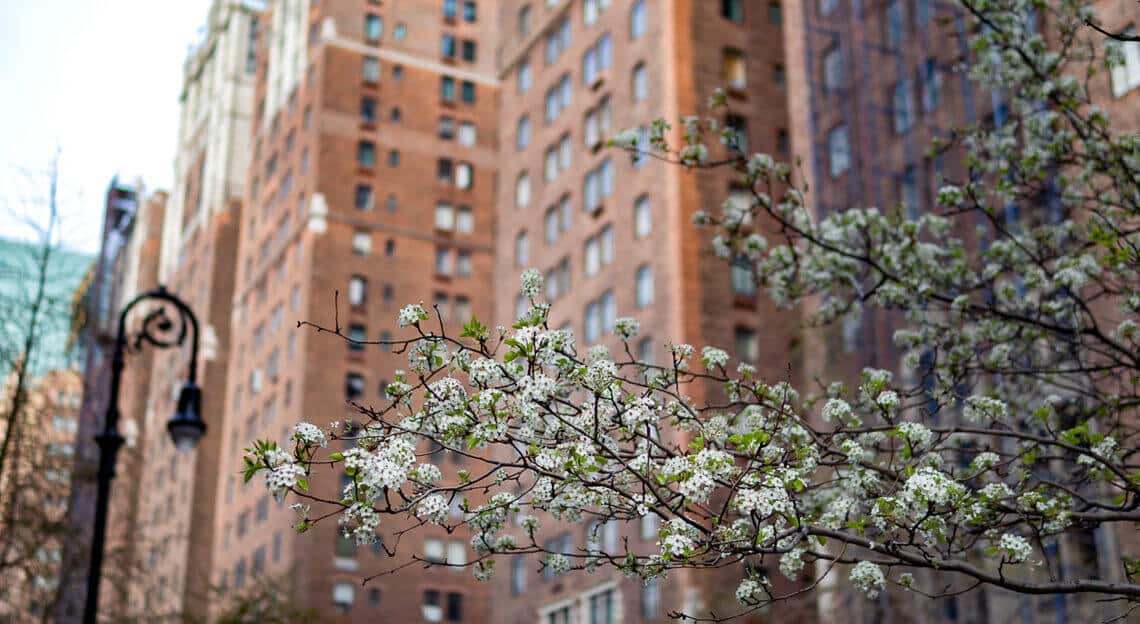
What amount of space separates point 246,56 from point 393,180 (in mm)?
31271

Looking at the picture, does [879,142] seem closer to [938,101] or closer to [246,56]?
[938,101]

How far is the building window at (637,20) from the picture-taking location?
55.8m

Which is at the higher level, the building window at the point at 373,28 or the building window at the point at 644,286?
the building window at the point at 373,28

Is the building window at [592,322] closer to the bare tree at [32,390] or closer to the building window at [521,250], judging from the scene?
the building window at [521,250]

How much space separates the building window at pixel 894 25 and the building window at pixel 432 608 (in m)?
38.2

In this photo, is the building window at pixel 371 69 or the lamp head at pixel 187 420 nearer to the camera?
the lamp head at pixel 187 420

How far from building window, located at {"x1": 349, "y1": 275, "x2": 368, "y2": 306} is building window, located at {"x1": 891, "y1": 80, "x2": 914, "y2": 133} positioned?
38625mm

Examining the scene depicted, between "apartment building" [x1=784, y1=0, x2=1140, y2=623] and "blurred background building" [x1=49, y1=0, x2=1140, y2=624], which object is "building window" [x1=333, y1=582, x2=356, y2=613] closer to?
"blurred background building" [x1=49, y1=0, x2=1140, y2=624]

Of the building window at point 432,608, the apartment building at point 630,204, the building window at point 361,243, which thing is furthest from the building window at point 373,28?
the building window at point 432,608

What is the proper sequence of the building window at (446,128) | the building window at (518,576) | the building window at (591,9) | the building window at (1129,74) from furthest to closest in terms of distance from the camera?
the building window at (446,128) → the building window at (591,9) → the building window at (518,576) → the building window at (1129,74)

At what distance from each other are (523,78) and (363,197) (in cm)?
1854

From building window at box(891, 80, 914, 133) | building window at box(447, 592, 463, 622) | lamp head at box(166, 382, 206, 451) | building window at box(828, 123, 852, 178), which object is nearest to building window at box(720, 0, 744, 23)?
building window at box(828, 123, 852, 178)

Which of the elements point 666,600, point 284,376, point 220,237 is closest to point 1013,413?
point 666,600

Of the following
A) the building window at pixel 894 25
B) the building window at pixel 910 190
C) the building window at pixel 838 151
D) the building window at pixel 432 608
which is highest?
the building window at pixel 894 25
